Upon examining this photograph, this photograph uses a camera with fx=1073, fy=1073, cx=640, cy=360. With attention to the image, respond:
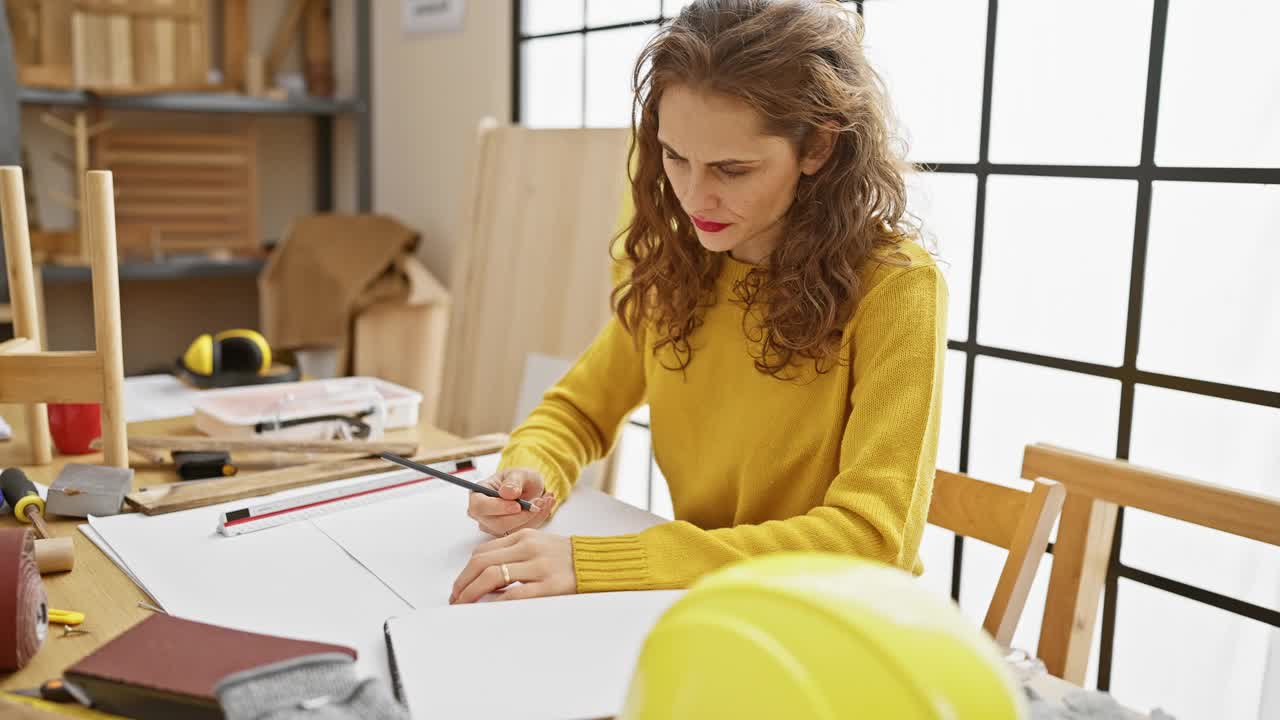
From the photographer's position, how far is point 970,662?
0.46m

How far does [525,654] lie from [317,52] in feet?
9.86

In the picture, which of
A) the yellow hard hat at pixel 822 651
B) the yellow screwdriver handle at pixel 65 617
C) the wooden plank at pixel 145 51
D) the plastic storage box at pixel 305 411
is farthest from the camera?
the wooden plank at pixel 145 51

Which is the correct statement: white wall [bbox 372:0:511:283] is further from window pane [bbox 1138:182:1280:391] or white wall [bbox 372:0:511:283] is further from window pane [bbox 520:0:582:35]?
window pane [bbox 1138:182:1280:391]

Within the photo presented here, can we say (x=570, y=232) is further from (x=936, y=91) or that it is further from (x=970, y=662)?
(x=970, y=662)

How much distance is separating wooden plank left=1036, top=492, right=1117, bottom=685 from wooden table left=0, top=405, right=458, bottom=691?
0.95m

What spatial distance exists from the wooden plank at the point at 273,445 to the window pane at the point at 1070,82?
42.3 inches

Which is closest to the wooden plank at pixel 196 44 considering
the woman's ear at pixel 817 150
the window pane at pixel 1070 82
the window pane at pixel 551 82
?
the window pane at pixel 551 82

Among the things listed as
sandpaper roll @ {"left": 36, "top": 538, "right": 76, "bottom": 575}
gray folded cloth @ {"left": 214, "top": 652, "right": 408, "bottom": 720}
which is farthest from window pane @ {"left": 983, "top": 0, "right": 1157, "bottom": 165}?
sandpaper roll @ {"left": 36, "top": 538, "right": 76, "bottom": 575}

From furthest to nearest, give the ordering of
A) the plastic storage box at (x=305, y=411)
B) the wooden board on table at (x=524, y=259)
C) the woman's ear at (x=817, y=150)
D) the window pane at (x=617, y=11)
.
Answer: the window pane at (x=617, y=11), the wooden board on table at (x=524, y=259), the plastic storage box at (x=305, y=411), the woman's ear at (x=817, y=150)

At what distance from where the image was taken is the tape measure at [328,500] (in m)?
1.18

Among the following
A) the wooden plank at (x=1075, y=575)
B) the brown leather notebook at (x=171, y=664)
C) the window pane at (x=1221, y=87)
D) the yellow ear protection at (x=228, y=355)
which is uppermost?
the window pane at (x=1221, y=87)

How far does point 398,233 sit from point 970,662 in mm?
2726

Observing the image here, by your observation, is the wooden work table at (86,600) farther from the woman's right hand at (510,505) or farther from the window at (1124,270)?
the window at (1124,270)

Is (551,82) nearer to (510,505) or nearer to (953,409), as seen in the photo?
(953,409)
